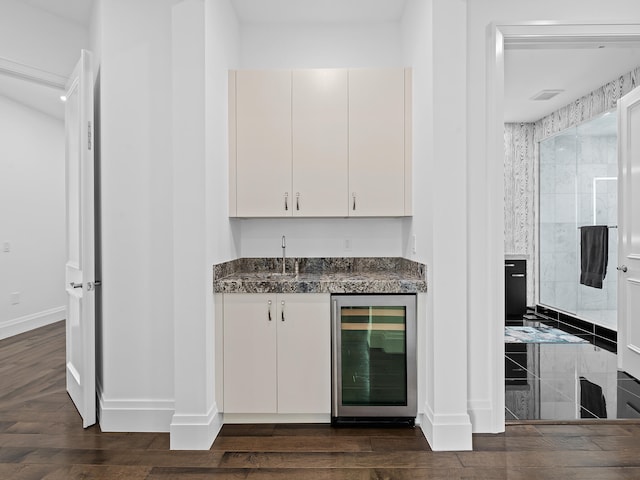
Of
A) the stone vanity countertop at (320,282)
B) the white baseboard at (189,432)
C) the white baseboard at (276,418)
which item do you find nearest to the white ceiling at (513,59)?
the stone vanity countertop at (320,282)

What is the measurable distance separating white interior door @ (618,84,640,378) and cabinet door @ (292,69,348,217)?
2.39 metres

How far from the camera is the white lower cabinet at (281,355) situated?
291 centimetres

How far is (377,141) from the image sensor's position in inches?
128

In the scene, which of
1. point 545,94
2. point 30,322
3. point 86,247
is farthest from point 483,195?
point 30,322

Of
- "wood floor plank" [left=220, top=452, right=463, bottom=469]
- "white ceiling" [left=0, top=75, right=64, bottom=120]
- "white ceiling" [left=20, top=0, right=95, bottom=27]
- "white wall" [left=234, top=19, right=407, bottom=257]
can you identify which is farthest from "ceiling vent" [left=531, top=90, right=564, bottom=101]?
"white ceiling" [left=0, top=75, right=64, bottom=120]

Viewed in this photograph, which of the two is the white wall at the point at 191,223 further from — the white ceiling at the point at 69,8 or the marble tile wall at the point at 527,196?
the marble tile wall at the point at 527,196

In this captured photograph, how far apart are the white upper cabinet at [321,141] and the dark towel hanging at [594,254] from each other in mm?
3632

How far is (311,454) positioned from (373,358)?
2.20 feet

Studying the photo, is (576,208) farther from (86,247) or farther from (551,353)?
(86,247)

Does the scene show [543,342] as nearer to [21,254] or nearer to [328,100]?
[328,100]

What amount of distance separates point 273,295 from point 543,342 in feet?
11.7

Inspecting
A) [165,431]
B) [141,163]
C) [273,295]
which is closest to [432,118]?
[273,295]

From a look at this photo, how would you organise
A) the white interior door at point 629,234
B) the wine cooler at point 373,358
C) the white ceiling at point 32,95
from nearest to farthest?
the wine cooler at point 373,358, the white interior door at point 629,234, the white ceiling at point 32,95

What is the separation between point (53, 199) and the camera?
6.48 m
